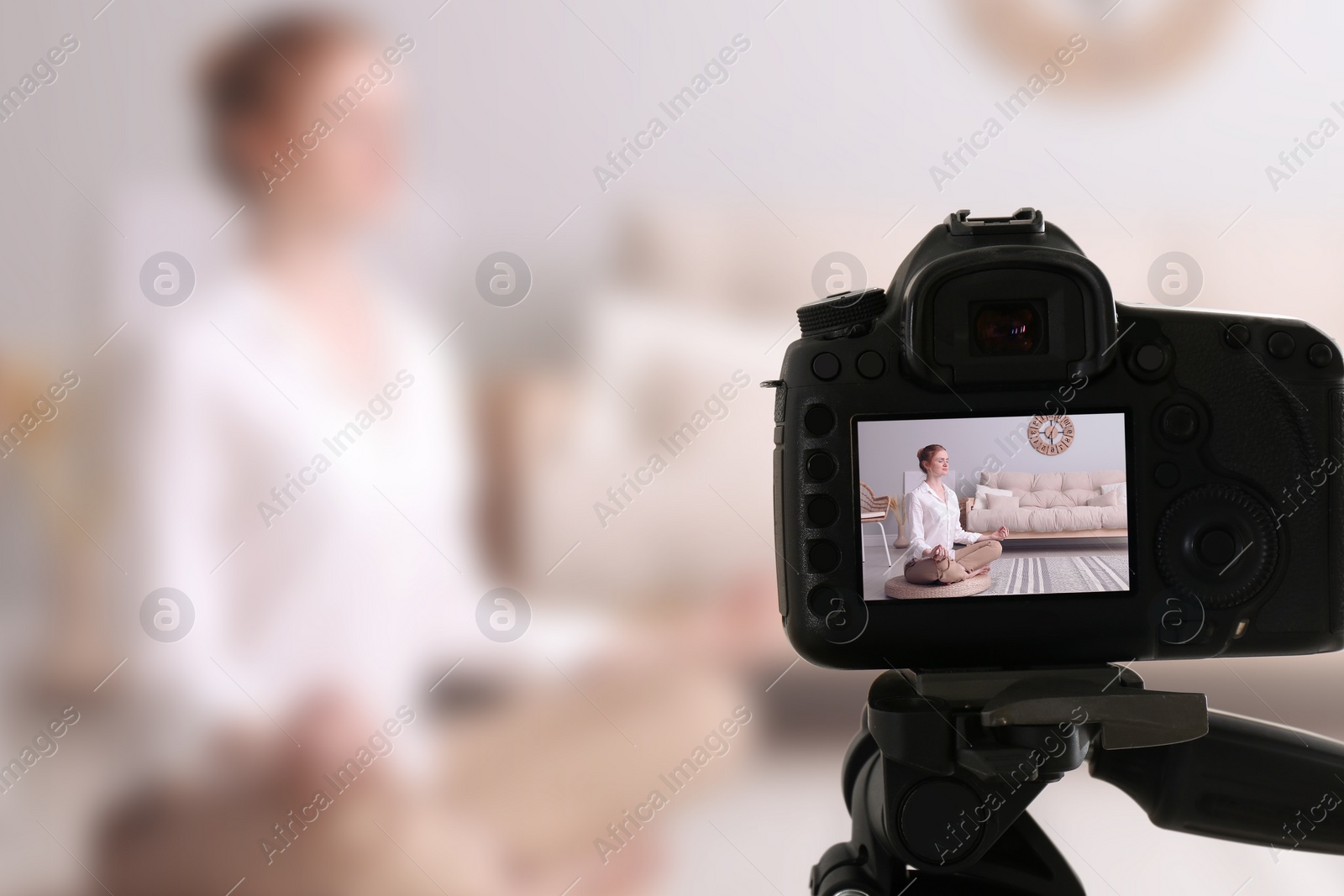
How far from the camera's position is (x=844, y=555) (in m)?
0.62

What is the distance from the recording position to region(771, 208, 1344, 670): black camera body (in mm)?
610

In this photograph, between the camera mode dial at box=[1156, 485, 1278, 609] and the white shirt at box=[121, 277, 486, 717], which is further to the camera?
the white shirt at box=[121, 277, 486, 717]

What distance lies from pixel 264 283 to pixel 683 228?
0.60 meters

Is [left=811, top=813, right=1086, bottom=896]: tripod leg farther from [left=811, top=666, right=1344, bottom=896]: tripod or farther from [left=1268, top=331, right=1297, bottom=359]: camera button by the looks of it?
[left=1268, top=331, right=1297, bottom=359]: camera button

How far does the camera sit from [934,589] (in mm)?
619

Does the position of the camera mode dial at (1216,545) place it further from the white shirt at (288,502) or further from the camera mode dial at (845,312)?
the white shirt at (288,502)

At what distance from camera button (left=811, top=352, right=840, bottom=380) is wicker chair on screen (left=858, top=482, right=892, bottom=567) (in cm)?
8

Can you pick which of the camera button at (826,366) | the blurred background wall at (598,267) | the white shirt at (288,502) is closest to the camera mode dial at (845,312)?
the camera button at (826,366)

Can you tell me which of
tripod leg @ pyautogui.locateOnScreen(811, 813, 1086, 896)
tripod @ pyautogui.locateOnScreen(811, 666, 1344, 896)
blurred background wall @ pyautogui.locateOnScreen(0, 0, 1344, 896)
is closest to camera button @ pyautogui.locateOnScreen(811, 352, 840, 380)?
tripod @ pyautogui.locateOnScreen(811, 666, 1344, 896)

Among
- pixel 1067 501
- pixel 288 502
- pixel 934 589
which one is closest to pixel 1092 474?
pixel 1067 501

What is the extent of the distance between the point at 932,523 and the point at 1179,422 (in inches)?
6.9

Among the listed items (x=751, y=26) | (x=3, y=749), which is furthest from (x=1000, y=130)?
(x=3, y=749)

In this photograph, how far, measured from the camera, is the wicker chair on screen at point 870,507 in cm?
61

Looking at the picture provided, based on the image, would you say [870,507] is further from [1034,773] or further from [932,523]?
[1034,773]
